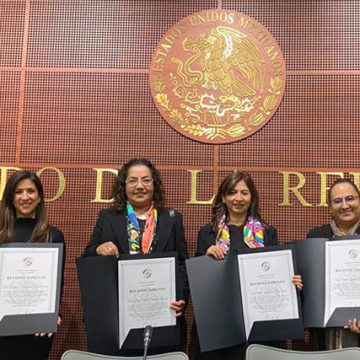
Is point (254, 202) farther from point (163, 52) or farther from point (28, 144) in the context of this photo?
point (28, 144)

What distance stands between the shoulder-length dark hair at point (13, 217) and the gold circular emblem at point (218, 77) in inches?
43.3

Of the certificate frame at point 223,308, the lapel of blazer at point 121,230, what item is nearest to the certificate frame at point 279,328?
the certificate frame at point 223,308

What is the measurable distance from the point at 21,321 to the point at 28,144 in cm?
149

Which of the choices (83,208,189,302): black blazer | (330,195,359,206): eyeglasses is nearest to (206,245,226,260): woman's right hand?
(83,208,189,302): black blazer

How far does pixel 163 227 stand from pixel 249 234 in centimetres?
44

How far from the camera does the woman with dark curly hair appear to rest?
257 centimetres

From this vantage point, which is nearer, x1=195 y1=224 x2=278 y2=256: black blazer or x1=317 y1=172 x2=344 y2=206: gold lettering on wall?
x1=195 y1=224 x2=278 y2=256: black blazer

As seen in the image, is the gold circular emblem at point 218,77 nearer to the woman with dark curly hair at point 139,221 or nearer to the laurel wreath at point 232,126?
the laurel wreath at point 232,126

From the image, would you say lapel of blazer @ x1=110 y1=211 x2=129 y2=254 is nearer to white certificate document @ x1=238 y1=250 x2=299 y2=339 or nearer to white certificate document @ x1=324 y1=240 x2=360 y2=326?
white certificate document @ x1=238 y1=250 x2=299 y2=339

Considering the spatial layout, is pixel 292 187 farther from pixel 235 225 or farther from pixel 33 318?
pixel 33 318

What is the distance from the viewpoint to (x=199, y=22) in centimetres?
347

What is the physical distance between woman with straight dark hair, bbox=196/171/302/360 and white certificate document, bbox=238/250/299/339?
21 cm

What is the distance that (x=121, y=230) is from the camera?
260 cm

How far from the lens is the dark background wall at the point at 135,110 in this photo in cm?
331
